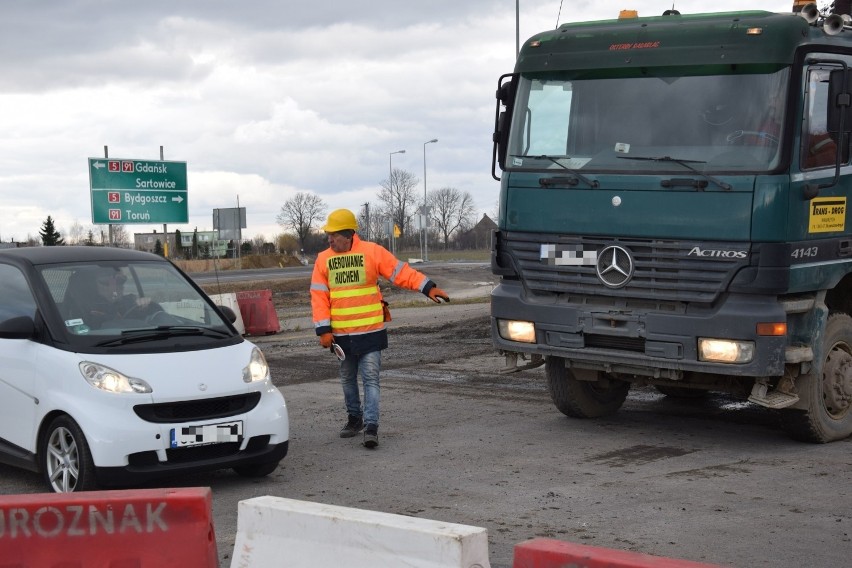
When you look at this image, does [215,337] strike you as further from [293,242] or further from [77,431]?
[293,242]

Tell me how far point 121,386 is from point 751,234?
4.61 m

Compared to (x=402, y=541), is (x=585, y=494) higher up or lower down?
lower down

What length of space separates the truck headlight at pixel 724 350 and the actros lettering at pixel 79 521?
15.5 ft

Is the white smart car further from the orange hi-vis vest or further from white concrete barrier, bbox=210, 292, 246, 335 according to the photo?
white concrete barrier, bbox=210, 292, 246, 335

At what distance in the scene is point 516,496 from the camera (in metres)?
7.24

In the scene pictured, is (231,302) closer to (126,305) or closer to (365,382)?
(365,382)

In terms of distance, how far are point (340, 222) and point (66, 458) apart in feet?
10.3

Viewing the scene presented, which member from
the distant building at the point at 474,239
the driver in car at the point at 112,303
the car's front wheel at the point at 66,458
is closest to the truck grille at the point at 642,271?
the driver in car at the point at 112,303

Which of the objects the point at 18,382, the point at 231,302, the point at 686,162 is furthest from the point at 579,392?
the point at 231,302

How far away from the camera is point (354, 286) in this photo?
364 inches

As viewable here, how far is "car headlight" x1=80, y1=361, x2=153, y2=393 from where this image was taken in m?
7.12

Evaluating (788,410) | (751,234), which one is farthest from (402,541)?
(788,410)

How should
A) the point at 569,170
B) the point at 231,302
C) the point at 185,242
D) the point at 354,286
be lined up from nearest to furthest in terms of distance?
1. the point at 569,170
2. the point at 354,286
3. the point at 231,302
4. the point at 185,242

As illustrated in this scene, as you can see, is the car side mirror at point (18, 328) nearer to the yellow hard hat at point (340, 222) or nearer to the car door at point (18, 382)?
the car door at point (18, 382)
